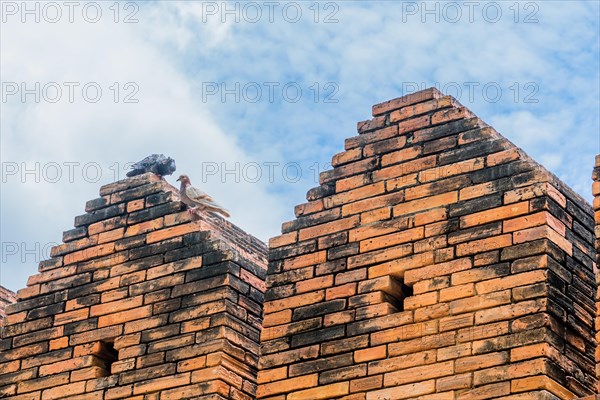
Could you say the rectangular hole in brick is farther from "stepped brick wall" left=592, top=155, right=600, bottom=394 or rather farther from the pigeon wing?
"stepped brick wall" left=592, top=155, right=600, bottom=394

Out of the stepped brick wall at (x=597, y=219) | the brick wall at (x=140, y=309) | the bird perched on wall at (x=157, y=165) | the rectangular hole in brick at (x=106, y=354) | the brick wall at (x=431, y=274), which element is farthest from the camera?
the bird perched on wall at (x=157, y=165)

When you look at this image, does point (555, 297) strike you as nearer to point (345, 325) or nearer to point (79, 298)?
point (345, 325)

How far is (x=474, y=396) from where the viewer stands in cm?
1016

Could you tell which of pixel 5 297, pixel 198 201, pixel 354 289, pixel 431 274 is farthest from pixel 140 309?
pixel 5 297

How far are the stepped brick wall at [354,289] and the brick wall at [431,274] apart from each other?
0.01 metres

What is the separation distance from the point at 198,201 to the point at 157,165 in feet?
2.65

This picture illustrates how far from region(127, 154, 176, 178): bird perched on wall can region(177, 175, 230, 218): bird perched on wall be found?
520 millimetres

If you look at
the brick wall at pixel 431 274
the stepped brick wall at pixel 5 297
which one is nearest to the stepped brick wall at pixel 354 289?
the brick wall at pixel 431 274

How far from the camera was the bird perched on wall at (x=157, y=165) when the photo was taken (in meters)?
13.3

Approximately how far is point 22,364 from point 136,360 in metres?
1.26

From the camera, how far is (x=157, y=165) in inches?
522

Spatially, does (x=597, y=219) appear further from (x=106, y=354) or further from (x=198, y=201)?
(x=106, y=354)

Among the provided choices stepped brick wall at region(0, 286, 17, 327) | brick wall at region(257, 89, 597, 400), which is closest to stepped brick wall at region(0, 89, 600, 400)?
brick wall at region(257, 89, 597, 400)

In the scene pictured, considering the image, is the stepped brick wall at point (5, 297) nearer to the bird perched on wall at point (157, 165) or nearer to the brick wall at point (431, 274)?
the bird perched on wall at point (157, 165)
